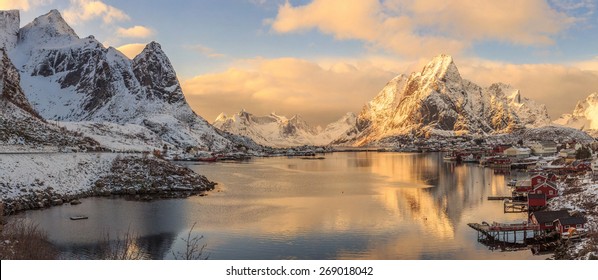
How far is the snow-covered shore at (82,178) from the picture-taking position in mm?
58281

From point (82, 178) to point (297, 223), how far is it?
124 ft

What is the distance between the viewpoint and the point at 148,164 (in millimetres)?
78688

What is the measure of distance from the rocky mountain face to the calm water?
25034mm

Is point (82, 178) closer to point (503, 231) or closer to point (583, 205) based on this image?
point (503, 231)

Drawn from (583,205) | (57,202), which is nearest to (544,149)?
(583,205)

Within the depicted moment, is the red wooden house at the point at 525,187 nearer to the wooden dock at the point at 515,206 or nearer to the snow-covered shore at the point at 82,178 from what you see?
the wooden dock at the point at 515,206

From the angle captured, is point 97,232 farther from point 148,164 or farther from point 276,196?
point 148,164

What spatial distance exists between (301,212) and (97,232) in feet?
70.6

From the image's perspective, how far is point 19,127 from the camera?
84.1m

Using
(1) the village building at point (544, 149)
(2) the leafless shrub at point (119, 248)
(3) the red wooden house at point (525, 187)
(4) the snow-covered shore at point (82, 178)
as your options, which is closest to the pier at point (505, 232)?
(3) the red wooden house at point (525, 187)

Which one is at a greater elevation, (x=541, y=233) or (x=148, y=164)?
(x=148, y=164)

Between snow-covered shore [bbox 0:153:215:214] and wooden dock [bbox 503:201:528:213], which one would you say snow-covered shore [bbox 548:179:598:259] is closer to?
wooden dock [bbox 503:201:528:213]

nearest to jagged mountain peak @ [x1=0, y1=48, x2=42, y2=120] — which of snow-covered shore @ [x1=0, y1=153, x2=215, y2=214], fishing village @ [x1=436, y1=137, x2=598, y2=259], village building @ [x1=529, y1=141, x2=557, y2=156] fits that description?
Result: snow-covered shore @ [x1=0, y1=153, x2=215, y2=214]

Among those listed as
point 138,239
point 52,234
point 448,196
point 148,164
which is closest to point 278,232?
point 138,239
